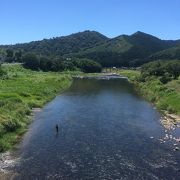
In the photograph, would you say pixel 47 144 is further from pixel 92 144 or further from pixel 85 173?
pixel 85 173

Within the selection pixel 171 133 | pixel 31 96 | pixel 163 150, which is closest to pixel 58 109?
pixel 31 96

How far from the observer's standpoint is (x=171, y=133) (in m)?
53.2

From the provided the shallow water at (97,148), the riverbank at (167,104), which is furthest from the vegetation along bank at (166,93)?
the shallow water at (97,148)

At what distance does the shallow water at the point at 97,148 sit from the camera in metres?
36.5

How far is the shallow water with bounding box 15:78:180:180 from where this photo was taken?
36500 millimetres

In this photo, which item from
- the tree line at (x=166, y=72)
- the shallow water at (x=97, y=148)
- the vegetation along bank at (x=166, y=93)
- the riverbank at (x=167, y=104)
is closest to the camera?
the shallow water at (x=97, y=148)

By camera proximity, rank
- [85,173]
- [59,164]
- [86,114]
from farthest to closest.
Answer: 1. [86,114]
2. [59,164]
3. [85,173]

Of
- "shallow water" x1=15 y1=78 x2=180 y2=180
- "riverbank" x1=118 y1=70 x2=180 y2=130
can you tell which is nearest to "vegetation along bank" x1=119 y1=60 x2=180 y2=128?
"riverbank" x1=118 y1=70 x2=180 y2=130

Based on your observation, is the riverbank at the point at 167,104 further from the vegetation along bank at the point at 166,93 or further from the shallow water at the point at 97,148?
the shallow water at the point at 97,148

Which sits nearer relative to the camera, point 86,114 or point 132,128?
point 132,128

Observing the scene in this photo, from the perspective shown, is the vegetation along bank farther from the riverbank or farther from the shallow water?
the shallow water

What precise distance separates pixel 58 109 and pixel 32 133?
857 inches

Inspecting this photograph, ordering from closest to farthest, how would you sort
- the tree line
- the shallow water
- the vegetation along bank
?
the shallow water
the vegetation along bank
the tree line

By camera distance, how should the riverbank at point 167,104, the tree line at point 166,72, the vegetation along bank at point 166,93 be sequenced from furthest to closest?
the tree line at point 166,72 < the vegetation along bank at point 166,93 < the riverbank at point 167,104
